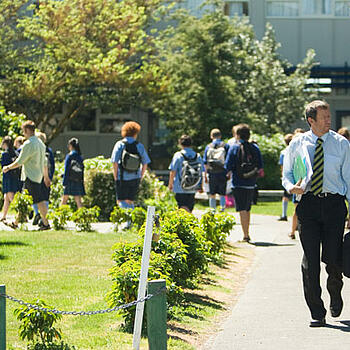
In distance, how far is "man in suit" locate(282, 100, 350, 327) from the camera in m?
7.48

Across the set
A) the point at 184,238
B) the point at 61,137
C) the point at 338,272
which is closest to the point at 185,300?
the point at 184,238

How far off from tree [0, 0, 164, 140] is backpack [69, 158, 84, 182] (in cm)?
949

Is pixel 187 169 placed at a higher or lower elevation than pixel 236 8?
lower

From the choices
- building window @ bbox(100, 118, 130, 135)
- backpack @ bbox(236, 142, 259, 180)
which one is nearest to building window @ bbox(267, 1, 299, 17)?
building window @ bbox(100, 118, 130, 135)

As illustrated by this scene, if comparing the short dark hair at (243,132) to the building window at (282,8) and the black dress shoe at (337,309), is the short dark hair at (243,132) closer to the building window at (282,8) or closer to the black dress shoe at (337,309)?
the black dress shoe at (337,309)

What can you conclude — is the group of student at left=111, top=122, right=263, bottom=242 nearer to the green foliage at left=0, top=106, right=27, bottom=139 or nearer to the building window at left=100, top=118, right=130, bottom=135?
the green foliage at left=0, top=106, right=27, bottom=139

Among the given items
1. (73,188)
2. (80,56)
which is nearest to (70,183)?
(73,188)

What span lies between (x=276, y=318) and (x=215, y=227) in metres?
3.40

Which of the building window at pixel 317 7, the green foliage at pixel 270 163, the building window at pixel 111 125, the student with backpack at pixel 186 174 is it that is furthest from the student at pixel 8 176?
the building window at pixel 317 7

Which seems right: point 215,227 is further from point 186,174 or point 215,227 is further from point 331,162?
point 331,162

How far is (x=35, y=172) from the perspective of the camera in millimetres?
14117

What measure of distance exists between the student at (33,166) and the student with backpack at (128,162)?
116 centimetres

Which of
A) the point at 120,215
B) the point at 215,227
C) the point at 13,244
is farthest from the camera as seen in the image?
the point at 120,215

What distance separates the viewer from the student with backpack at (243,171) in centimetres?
1387
